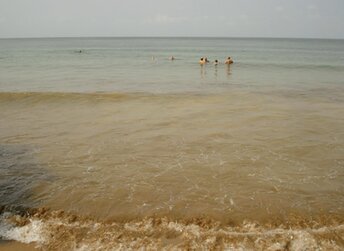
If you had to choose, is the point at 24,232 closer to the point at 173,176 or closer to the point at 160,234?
the point at 160,234

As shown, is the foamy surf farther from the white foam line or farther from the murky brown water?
the murky brown water

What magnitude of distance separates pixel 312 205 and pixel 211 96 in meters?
11.6

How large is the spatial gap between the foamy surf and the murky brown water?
13 cm

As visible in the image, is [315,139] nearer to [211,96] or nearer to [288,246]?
[288,246]

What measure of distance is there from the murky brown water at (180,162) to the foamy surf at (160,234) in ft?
0.44

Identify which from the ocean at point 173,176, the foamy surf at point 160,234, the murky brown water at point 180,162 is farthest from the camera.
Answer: the murky brown water at point 180,162

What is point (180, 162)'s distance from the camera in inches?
318

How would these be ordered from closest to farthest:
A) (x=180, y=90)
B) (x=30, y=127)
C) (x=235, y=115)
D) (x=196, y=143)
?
(x=196, y=143)
(x=30, y=127)
(x=235, y=115)
(x=180, y=90)

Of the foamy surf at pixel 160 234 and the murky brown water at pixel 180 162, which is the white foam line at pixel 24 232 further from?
the murky brown water at pixel 180 162

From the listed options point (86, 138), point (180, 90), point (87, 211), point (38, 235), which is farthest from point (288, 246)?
point (180, 90)

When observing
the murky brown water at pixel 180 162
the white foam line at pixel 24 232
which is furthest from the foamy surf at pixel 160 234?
the murky brown water at pixel 180 162

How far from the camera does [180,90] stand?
19219 mm

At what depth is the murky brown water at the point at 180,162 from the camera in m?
5.96

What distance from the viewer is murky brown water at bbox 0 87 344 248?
5.96m
